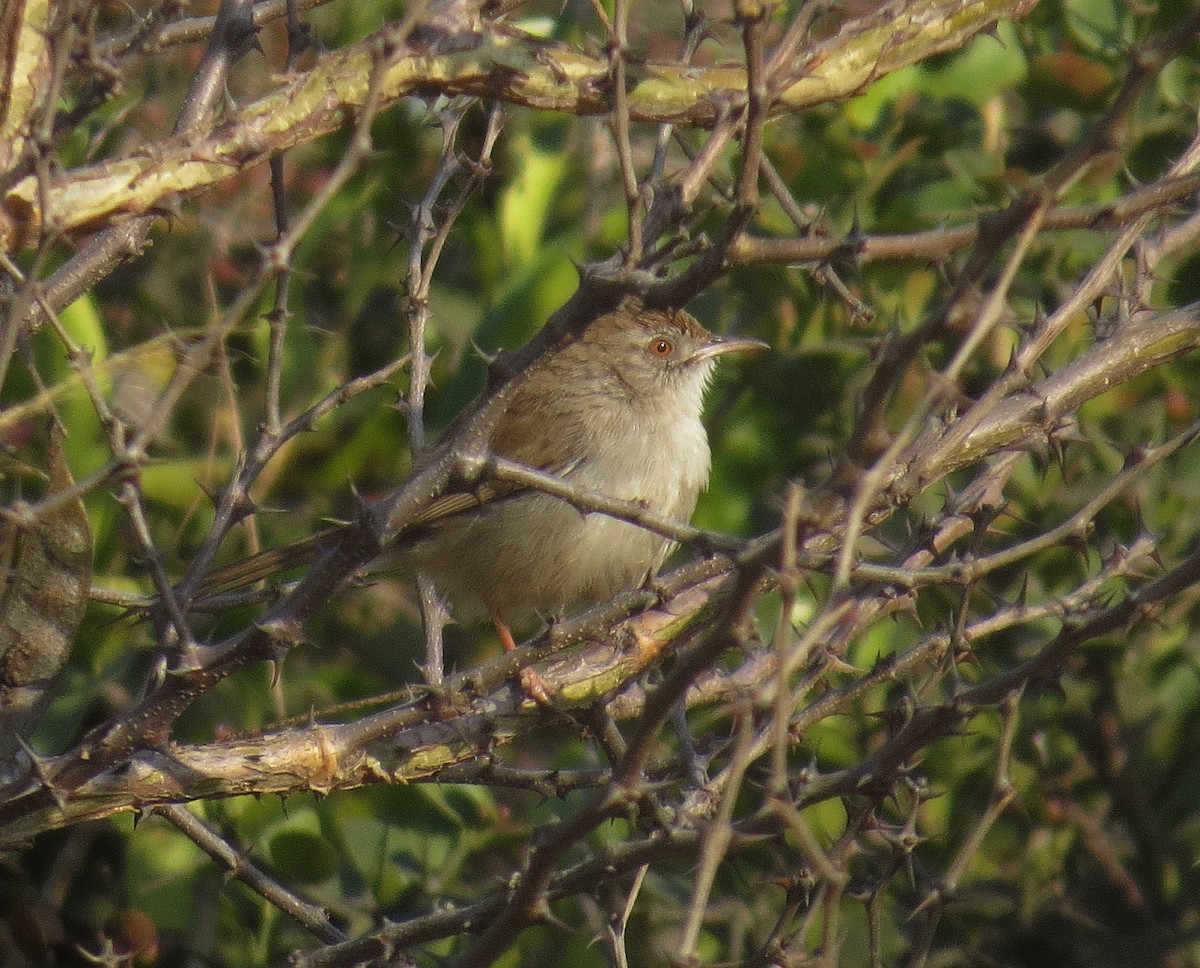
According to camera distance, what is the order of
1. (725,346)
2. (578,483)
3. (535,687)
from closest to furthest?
(535,687)
(578,483)
(725,346)

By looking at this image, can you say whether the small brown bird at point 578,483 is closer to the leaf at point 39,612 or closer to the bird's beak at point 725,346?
the bird's beak at point 725,346

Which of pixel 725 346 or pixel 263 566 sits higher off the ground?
pixel 725 346

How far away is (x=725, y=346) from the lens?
6.15 m

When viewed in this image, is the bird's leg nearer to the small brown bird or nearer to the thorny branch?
the thorny branch

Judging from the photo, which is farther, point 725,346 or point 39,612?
point 725,346

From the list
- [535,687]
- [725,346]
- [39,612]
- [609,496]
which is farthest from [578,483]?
[39,612]

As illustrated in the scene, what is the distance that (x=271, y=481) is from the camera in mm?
6238

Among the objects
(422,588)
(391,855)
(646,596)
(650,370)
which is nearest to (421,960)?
(391,855)

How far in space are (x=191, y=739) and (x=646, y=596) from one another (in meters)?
2.64

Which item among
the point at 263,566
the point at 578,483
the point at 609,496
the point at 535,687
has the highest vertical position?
the point at 609,496

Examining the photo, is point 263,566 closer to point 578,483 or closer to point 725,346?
point 578,483

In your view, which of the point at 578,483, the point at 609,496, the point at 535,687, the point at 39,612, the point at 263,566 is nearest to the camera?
the point at 609,496

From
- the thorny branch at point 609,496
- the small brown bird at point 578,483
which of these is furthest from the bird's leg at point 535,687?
the small brown bird at point 578,483

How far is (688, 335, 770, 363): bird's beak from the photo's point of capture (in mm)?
6038
